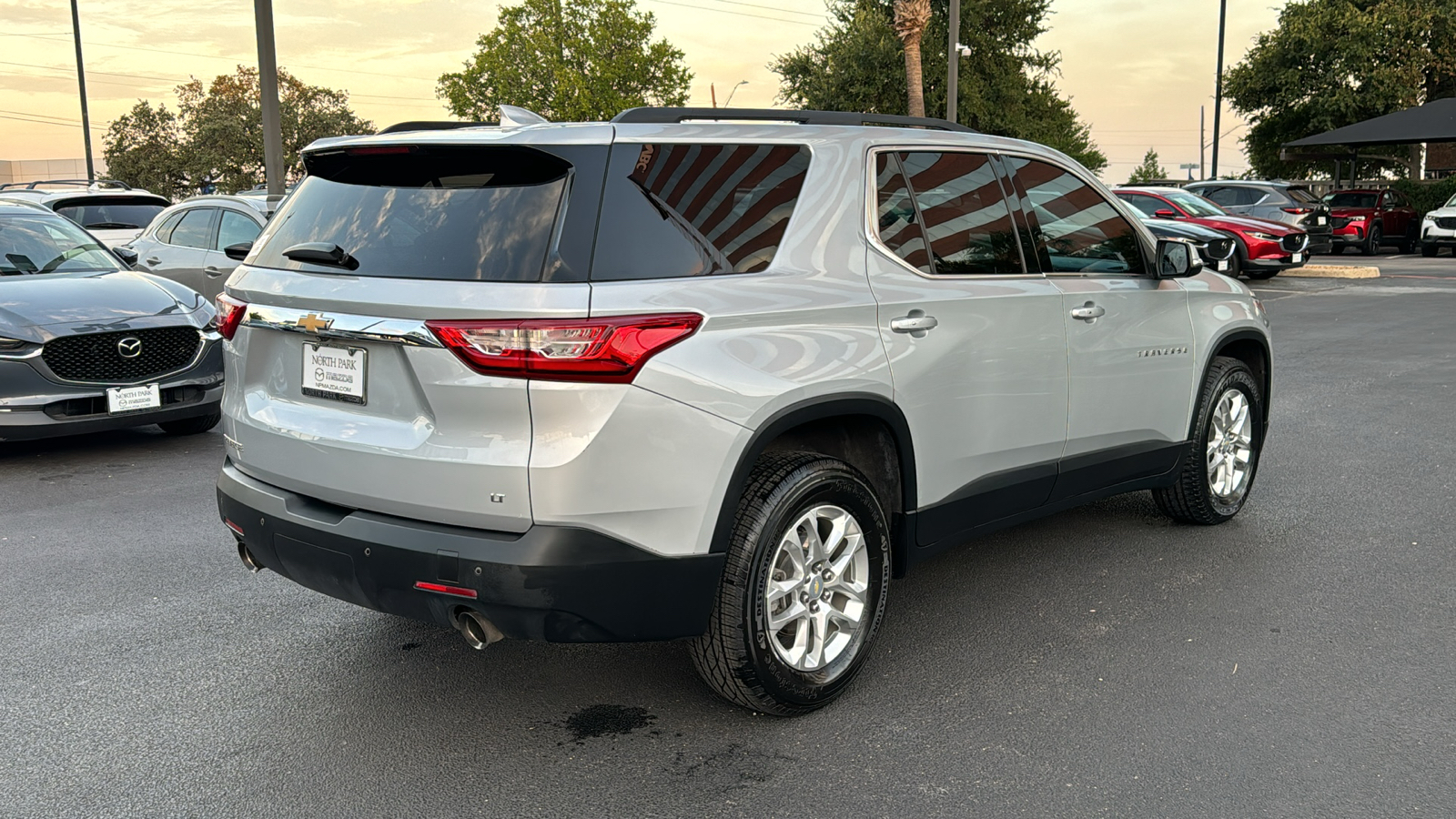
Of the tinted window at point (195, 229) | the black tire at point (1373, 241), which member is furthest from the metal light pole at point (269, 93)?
the black tire at point (1373, 241)

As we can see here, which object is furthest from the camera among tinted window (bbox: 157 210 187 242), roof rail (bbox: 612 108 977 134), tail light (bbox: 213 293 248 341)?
tinted window (bbox: 157 210 187 242)

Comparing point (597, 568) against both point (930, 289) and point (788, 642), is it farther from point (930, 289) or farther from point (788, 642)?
point (930, 289)

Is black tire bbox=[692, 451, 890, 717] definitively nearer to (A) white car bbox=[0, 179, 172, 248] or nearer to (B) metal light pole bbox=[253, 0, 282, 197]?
(B) metal light pole bbox=[253, 0, 282, 197]

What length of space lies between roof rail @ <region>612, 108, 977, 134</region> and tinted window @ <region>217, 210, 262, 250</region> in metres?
8.84

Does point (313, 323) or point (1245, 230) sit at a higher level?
point (1245, 230)

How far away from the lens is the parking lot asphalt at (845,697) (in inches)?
125

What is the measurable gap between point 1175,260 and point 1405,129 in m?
32.9

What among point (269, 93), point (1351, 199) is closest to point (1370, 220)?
point (1351, 199)

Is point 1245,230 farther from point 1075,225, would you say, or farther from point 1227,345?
point 1075,225

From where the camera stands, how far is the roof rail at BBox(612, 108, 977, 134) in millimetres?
3498

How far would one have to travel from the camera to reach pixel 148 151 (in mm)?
65250

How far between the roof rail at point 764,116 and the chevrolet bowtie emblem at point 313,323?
3.19 feet


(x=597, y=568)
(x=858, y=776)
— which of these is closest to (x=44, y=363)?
(x=597, y=568)

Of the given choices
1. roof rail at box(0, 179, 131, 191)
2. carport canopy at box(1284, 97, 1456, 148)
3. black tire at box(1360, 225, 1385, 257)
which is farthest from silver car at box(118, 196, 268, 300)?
carport canopy at box(1284, 97, 1456, 148)
